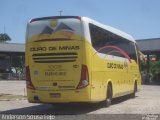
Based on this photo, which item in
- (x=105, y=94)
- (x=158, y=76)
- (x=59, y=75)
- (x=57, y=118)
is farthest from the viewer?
(x=158, y=76)

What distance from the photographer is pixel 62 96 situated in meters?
17.0

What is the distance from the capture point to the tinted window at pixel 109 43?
18078 millimetres

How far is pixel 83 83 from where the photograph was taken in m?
17.0

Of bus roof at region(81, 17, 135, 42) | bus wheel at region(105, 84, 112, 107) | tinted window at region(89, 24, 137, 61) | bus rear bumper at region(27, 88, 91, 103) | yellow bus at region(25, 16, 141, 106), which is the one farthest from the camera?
bus wheel at region(105, 84, 112, 107)

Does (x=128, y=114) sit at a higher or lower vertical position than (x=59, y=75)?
lower

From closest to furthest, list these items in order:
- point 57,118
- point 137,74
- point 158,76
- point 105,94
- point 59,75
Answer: point 57,118 < point 59,75 < point 105,94 < point 137,74 < point 158,76

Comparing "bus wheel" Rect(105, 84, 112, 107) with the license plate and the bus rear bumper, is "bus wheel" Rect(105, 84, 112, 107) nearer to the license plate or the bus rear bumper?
the bus rear bumper

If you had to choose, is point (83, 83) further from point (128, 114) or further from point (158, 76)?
point (158, 76)

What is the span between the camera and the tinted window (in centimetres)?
1808

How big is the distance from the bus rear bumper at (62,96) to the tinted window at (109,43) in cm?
204

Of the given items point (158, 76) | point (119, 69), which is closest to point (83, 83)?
point (119, 69)

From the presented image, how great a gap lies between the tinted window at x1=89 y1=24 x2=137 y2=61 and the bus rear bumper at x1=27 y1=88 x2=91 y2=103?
6.69 ft

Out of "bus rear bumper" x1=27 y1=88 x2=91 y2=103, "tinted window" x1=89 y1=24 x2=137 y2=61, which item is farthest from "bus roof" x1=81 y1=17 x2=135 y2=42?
"bus rear bumper" x1=27 y1=88 x2=91 y2=103

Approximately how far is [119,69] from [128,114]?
6.03 metres
